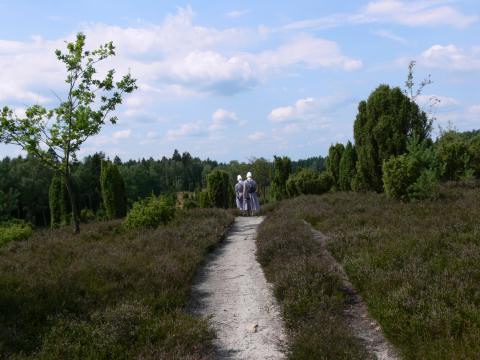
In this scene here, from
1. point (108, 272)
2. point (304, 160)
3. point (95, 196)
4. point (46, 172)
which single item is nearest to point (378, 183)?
point (108, 272)

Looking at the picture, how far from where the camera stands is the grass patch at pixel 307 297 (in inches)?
212

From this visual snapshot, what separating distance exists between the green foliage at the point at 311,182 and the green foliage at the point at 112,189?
11.7 metres

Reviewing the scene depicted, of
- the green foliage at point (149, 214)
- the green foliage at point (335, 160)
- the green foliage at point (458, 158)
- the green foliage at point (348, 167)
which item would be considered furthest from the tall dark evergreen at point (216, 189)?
the green foliage at point (458, 158)

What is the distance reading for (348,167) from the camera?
2916 cm

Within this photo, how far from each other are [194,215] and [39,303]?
10710 millimetres

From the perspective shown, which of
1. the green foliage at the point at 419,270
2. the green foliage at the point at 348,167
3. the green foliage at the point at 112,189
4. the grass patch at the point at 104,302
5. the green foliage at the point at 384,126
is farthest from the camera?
the green foliage at the point at 348,167

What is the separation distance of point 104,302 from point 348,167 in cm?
2414

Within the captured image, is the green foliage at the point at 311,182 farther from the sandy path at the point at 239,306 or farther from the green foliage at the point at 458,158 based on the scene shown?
the sandy path at the point at 239,306

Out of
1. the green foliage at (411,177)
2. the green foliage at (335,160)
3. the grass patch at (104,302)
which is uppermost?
the green foliage at (335,160)

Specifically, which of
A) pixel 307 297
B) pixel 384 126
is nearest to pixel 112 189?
pixel 384 126

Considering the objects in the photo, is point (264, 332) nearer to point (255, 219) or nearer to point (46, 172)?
point (255, 219)

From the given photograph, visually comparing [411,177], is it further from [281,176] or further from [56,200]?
[56,200]

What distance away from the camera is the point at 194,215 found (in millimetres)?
17641

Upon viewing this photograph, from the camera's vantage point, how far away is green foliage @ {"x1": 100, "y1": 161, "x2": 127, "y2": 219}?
2280 centimetres
